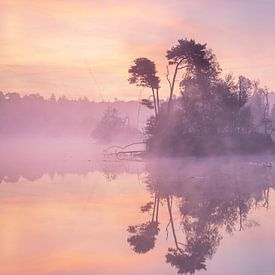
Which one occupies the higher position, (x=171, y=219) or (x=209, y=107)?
(x=209, y=107)

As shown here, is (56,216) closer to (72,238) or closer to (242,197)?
(72,238)

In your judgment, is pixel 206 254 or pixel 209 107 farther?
pixel 209 107

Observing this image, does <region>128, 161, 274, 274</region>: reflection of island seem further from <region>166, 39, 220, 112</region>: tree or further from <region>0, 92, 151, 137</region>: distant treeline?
<region>0, 92, 151, 137</region>: distant treeline

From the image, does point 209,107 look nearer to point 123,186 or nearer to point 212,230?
point 123,186

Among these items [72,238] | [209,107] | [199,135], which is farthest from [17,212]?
[209,107]

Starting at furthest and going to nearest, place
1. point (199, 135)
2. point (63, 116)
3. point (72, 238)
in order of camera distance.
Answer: point (63, 116) → point (199, 135) → point (72, 238)

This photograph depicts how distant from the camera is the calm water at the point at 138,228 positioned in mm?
10823

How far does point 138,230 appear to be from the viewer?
47.5ft

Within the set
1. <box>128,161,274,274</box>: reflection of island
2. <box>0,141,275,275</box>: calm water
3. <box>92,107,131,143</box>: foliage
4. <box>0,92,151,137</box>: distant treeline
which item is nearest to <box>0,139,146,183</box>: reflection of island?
<box>0,141,275,275</box>: calm water

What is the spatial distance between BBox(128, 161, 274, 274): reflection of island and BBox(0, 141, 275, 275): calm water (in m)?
0.03

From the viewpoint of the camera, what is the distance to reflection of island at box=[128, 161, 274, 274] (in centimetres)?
1205

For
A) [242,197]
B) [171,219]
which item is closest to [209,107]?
[242,197]

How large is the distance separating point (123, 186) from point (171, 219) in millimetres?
10244

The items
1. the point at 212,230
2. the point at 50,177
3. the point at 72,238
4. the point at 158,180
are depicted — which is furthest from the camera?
the point at 50,177
